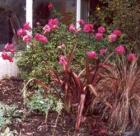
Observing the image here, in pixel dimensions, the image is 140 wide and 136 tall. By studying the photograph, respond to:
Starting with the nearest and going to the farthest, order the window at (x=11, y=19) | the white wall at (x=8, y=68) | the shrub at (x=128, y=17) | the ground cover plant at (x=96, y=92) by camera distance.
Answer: the ground cover plant at (x=96, y=92) → the shrub at (x=128, y=17) → the white wall at (x=8, y=68) → the window at (x=11, y=19)

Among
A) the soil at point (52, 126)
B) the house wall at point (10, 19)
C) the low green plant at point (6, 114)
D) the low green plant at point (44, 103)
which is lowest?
the soil at point (52, 126)

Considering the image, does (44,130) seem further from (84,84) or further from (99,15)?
(99,15)

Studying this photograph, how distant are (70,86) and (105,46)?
8.36ft

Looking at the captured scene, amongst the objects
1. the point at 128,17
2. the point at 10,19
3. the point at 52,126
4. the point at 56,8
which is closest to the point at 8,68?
the point at 10,19

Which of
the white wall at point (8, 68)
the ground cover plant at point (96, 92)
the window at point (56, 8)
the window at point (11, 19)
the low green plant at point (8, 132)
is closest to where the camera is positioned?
the low green plant at point (8, 132)

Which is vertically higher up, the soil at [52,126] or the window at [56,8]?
the window at [56,8]

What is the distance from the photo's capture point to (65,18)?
9742 millimetres

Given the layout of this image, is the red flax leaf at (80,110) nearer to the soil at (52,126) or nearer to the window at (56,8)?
the soil at (52,126)

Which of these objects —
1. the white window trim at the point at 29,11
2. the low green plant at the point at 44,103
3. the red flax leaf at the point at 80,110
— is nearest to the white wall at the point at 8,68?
the white window trim at the point at 29,11

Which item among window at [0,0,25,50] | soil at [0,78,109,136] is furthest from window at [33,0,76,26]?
soil at [0,78,109,136]

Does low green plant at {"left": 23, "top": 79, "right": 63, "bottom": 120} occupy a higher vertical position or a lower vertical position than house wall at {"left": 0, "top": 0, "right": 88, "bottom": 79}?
lower

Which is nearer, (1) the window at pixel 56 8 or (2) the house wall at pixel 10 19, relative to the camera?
(2) the house wall at pixel 10 19

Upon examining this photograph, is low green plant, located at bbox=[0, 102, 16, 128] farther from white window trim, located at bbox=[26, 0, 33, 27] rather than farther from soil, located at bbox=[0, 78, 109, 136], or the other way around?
white window trim, located at bbox=[26, 0, 33, 27]

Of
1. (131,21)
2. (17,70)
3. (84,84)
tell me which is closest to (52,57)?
(17,70)
